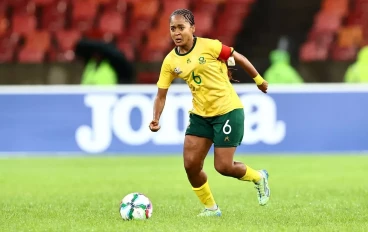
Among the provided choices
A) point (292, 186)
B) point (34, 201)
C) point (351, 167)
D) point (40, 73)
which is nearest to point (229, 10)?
point (40, 73)

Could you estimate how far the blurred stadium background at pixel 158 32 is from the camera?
19859 millimetres

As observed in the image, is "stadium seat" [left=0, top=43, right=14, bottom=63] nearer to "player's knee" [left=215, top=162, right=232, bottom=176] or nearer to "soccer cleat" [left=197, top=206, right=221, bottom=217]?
"soccer cleat" [left=197, top=206, right=221, bottom=217]

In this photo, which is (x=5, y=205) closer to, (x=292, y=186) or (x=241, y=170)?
(x=241, y=170)

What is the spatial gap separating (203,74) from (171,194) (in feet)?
9.85

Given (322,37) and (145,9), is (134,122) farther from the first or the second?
(322,37)

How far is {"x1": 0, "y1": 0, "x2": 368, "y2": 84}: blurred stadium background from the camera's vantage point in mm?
19859

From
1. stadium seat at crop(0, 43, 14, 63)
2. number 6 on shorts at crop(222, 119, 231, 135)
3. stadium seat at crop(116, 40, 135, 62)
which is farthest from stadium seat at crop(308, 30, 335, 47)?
number 6 on shorts at crop(222, 119, 231, 135)

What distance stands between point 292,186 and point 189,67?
13.3 feet

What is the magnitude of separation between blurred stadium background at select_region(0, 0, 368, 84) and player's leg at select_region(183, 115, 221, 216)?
36.4 feet

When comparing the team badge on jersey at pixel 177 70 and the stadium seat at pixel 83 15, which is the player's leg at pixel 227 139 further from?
the stadium seat at pixel 83 15

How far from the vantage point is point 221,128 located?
334 inches

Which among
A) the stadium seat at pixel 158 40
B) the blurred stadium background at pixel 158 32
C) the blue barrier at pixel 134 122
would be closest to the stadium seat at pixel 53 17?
the blurred stadium background at pixel 158 32

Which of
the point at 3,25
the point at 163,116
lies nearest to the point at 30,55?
the point at 3,25

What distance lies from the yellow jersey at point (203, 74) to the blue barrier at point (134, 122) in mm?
8093
